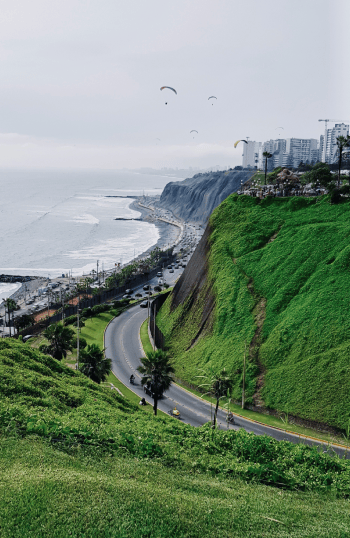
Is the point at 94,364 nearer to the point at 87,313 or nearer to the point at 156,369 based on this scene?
the point at 156,369

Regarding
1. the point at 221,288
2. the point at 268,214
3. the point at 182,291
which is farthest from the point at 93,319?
the point at 268,214

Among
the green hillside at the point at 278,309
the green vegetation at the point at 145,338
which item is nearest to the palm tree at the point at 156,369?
the green hillside at the point at 278,309

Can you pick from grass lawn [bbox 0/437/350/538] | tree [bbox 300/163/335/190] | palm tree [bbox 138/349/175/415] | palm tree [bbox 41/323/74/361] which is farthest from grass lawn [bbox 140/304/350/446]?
tree [bbox 300/163/335/190]

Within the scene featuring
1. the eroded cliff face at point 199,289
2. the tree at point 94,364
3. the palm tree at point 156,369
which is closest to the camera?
the palm tree at point 156,369

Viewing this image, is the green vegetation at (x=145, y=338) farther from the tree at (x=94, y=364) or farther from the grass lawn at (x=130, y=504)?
the grass lawn at (x=130, y=504)

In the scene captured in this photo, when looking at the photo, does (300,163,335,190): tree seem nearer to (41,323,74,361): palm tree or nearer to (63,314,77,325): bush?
(63,314,77,325): bush

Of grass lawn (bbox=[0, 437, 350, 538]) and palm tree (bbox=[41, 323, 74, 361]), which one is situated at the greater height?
grass lawn (bbox=[0, 437, 350, 538])
